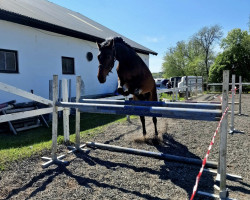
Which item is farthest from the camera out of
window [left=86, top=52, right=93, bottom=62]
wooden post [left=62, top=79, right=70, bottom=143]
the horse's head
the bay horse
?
window [left=86, top=52, right=93, bottom=62]

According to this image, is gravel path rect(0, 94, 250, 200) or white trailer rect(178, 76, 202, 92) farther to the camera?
white trailer rect(178, 76, 202, 92)

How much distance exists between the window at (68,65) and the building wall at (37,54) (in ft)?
0.62

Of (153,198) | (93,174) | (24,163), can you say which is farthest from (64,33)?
(153,198)

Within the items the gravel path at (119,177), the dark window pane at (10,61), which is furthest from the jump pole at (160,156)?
the dark window pane at (10,61)

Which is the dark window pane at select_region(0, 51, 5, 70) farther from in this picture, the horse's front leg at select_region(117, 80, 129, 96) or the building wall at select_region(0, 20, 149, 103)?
the horse's front leg at select_region(117, 80, 129, 96)

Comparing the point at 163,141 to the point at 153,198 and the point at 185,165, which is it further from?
the point at 153,198

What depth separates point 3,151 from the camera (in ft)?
13.1

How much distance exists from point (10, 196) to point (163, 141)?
333 centimetres

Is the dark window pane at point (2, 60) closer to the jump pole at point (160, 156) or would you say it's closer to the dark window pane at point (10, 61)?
the dark window pane at point (10, 61)

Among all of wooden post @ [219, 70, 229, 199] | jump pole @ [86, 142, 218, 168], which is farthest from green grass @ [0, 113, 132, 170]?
wooden post @ [219, 70, 229, 199]

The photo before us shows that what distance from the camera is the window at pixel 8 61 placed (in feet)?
22.9

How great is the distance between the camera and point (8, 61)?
7195mm

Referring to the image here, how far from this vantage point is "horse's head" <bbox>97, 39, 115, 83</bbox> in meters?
2.90

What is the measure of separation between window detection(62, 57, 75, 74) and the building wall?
7.5 inches
